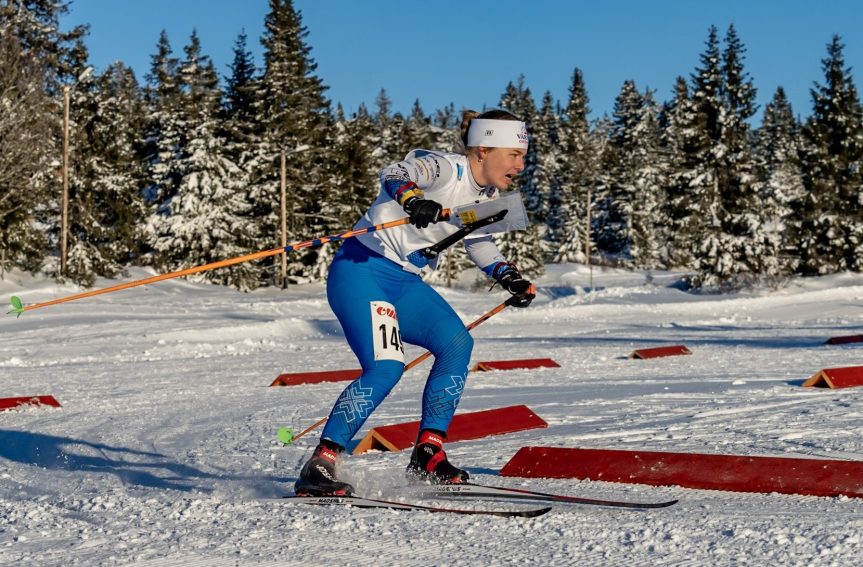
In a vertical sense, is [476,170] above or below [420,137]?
below

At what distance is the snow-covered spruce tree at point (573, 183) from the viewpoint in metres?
70.1

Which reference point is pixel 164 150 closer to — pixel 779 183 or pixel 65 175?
pixel 65 175

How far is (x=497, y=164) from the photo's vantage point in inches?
190

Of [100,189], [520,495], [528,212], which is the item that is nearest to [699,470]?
[520,495]

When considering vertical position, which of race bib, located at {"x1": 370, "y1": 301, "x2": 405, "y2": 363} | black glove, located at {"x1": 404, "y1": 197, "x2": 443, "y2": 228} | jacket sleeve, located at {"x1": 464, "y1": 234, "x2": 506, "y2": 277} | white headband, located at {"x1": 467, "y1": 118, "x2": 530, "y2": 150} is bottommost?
race bib, located at {"x1": 370, "y1": 301, "x2": 405, "y2": 363}

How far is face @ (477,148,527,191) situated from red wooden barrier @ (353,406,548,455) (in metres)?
2.12

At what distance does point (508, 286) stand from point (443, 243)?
47 cm

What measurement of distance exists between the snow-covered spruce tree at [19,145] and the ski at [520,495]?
1002 inches

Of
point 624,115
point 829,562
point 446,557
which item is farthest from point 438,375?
point 624,115

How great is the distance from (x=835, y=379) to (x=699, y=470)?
476cm

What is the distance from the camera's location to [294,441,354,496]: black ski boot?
4367 millimetres

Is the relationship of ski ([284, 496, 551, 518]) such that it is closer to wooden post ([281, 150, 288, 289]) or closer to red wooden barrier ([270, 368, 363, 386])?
red wooden barrier ([270, 368, 363, 386])

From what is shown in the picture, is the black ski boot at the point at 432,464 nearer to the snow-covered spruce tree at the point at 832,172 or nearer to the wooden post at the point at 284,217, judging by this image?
A: the wooden post at the point at 284,217

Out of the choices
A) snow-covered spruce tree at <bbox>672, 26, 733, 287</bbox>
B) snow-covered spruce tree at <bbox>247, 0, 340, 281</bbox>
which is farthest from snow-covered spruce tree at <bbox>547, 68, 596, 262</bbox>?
snow-covered spruce tree at <bbox>247, 0, 340, 281</bbox>
